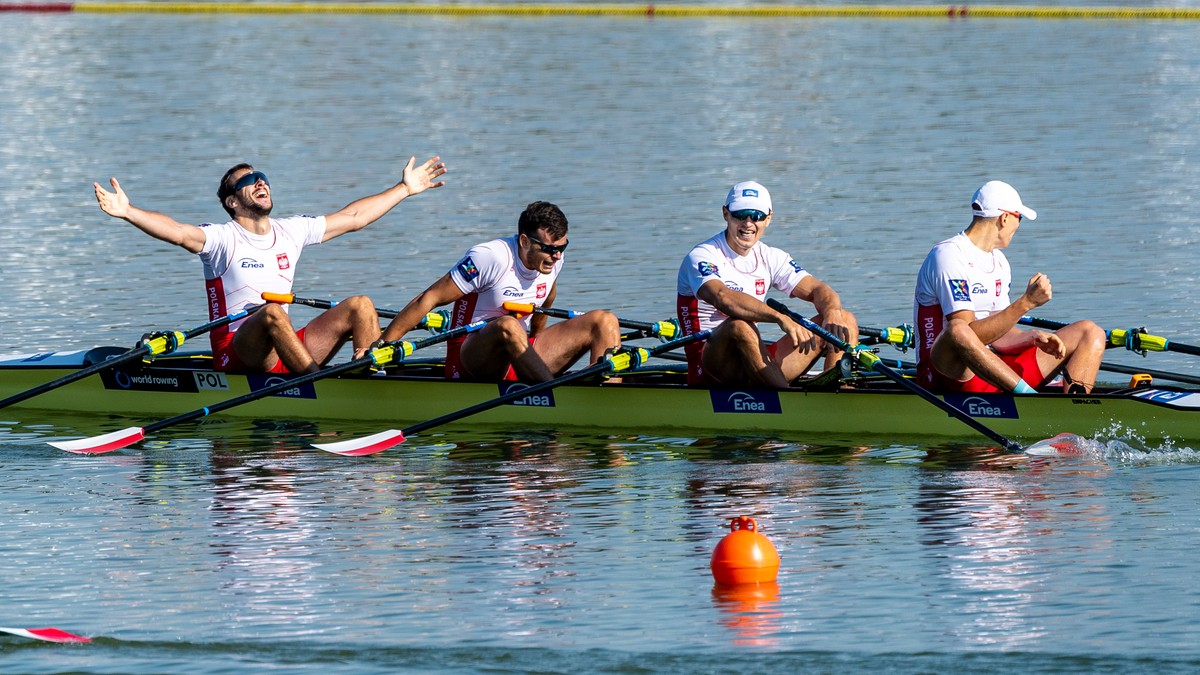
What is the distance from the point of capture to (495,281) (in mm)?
12859

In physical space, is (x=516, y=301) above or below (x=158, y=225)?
below

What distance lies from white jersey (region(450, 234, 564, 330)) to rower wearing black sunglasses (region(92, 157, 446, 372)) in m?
0.70

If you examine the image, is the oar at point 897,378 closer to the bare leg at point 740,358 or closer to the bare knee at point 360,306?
the bare leg at point 740,358

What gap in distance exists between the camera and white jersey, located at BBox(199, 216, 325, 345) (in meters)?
13.3

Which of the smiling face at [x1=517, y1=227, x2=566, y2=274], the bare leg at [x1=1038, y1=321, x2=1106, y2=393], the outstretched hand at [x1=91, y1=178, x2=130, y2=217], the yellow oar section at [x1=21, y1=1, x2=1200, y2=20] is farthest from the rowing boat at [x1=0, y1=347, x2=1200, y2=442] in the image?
the yellow oar section at [x1=21, y1=1, x2=1200, y2=20]

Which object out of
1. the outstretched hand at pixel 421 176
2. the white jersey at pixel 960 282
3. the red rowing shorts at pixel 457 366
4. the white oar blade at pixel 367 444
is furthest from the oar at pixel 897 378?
the outstretched hand at pixel 421 176

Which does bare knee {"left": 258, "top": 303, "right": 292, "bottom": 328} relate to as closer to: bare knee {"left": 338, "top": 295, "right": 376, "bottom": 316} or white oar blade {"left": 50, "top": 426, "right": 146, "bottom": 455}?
bare knee {"left": 338, "top": 295, "right": 376, "bottom": 316}

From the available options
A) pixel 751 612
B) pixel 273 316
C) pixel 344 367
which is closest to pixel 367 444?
pixel 344 367

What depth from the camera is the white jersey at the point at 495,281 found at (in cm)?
1277

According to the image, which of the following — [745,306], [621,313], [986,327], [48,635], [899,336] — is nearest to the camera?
[48,635]

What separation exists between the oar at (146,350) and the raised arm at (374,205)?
2.75ft

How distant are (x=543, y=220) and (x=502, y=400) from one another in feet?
3.52

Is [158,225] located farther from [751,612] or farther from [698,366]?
[751,612]

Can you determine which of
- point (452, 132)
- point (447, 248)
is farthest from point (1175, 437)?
point (452, 132)
